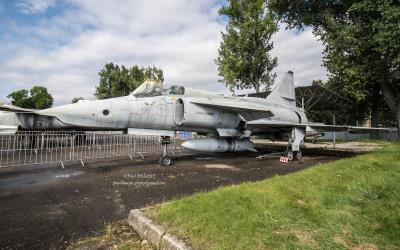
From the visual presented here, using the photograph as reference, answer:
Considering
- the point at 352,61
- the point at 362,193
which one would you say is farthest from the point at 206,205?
the point at 352,61

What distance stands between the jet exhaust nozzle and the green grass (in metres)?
5.02

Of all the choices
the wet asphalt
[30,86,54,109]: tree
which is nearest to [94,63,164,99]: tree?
[30,86,54,109]: tree

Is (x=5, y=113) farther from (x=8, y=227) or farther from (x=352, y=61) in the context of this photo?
(x=352, y=61)

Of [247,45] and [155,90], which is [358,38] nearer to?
[247,45]

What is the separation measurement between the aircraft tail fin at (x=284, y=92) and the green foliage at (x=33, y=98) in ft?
208

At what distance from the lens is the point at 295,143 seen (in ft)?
37.8

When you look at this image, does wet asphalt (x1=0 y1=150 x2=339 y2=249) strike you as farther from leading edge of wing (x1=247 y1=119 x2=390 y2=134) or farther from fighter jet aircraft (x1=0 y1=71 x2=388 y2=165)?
leading edge of wing (x1=247 y1=119 x2=390 y2=134)

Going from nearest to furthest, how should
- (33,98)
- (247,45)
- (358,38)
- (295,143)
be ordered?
(295,143)
(358,38)
(247,45)
(33,98)

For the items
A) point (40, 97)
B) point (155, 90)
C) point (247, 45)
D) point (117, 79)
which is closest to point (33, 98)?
point (40, 97)

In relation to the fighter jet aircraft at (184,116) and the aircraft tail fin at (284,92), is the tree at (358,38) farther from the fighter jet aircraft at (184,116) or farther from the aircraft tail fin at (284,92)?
the fighter jet aircraft at (184,116)

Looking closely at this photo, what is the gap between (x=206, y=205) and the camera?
3828mm

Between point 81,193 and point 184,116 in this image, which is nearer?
point 81,193

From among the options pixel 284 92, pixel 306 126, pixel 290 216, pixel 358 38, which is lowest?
pixel 290 216

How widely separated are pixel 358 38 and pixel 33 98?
68.1 metres
